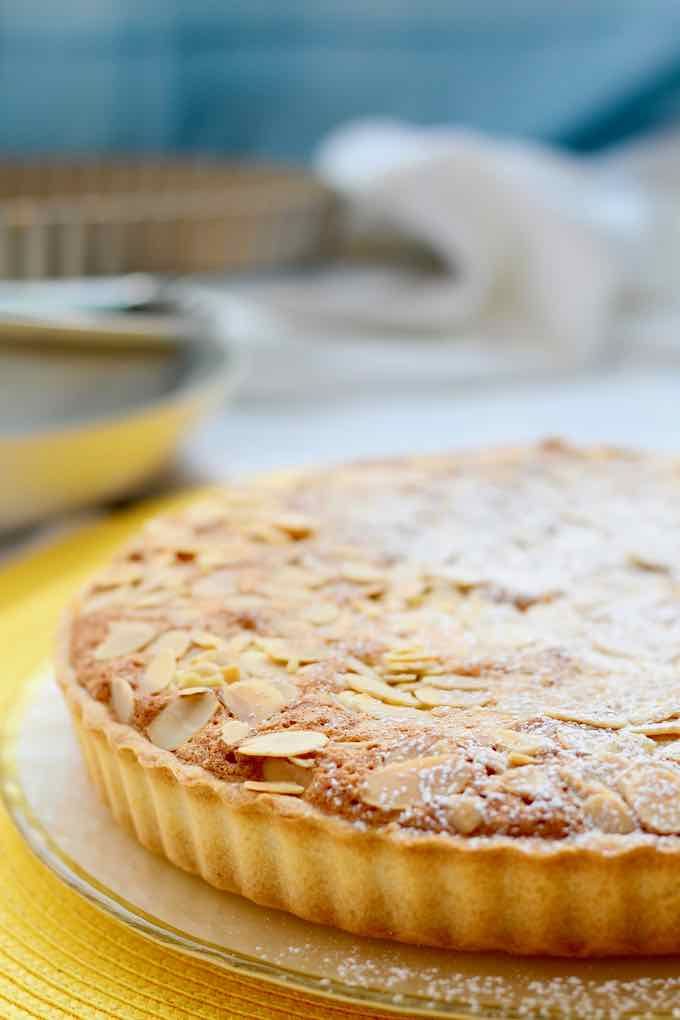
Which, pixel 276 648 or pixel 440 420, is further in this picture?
pixel 440 420

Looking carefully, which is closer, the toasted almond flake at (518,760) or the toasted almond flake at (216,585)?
the toasted almond flake at (518,760)

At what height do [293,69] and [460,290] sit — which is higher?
[293,69]

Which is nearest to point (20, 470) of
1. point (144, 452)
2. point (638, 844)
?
point (144, 452)

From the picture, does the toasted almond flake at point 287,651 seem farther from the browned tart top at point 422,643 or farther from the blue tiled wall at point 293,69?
the blue tiled wall at point 293,69

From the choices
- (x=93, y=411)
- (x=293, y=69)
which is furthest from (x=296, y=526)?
(x=293, y=69)

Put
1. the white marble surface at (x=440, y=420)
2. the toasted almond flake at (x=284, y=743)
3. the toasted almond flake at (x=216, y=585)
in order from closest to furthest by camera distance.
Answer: the toasted almond flake at (x=284, y=743), the toasted almond flake at (x=216, y=585), the white marble surface at (x=440, y=420)

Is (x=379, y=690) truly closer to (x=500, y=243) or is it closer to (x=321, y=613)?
(x=321, y=613)


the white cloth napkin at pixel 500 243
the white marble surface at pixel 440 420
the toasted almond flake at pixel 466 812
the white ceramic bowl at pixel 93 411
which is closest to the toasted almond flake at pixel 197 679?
the toasted almond flake at pixel 466 812

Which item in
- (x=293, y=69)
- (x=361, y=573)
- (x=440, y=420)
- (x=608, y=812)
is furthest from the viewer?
(x=293, y=69)
